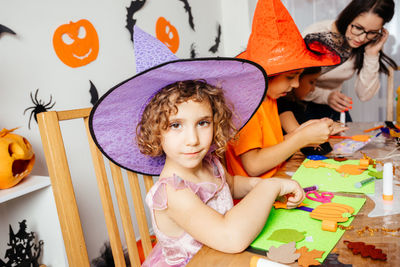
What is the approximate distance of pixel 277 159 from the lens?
3.12 feet

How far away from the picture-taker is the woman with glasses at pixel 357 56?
5.87 ft

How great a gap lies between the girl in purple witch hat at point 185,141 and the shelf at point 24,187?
0.32 metres

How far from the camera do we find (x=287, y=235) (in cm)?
53

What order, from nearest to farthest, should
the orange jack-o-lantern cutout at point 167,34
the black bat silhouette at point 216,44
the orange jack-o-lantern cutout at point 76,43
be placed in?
1. the orange jack-o-lantern cutout at point 76,43
2. the orange jack-o-lantern cutout at point 167,34
3. the black bat silhouette at point 216,44

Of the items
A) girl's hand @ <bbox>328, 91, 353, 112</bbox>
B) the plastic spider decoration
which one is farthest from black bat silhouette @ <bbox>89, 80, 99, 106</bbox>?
girl's hand @ <bbox>328, 91, 353, 112</bbox>

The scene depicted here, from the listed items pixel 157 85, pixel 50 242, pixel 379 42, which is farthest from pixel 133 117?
pixel 379 42

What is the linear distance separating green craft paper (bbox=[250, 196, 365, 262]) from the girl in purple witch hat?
24 millimetres

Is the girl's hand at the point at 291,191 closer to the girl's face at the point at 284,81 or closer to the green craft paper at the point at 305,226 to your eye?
the green craft paper at the point at 305,226

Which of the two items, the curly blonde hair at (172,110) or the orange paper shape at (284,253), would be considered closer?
the orange paper shape at (284,253)

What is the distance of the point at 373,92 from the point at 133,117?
209 centimetres

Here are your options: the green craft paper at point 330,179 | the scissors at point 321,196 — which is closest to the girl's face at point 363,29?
the green craft paper at point 330,179

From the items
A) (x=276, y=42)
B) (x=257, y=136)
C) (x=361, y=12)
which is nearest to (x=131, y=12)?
(x=276, y=42)

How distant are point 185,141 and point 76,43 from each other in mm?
912

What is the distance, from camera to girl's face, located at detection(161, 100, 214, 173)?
620 mm
